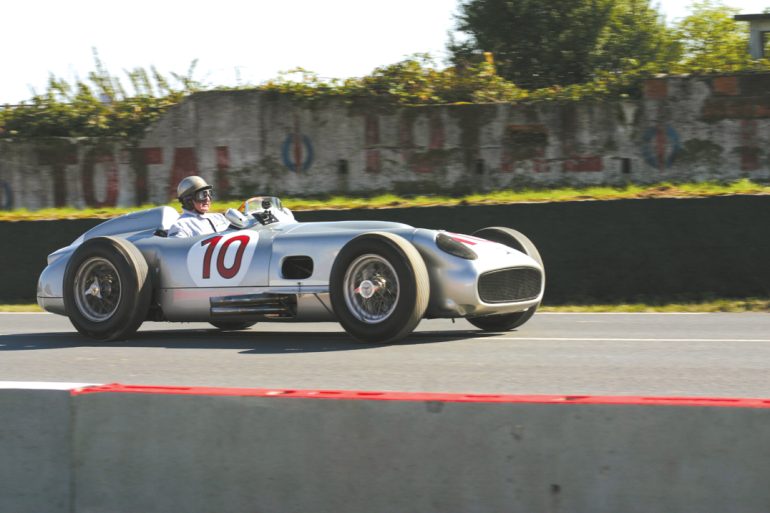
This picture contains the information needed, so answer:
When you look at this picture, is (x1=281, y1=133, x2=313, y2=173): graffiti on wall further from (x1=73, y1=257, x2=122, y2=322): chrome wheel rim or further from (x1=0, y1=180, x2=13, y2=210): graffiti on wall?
(x1=73, y1=257, x2=122, y2=322): chrome wheel rim

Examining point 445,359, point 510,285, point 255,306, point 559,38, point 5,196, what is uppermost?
point 559,38

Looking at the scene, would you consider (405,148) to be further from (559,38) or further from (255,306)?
(559,38)

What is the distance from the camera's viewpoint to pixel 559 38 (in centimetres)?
3453

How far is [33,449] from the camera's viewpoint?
3.73 meters

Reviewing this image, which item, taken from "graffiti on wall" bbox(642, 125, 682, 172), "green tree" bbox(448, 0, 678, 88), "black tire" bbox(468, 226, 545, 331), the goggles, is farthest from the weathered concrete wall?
"green tree" bbox(448, 0, 678, 88)

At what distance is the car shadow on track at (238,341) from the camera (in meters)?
7.79

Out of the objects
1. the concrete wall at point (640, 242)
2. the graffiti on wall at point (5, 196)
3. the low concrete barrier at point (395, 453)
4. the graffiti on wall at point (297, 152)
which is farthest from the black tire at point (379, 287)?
the graffiti on wall at point (5, 196)

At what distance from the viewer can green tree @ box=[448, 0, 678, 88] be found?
3466cm

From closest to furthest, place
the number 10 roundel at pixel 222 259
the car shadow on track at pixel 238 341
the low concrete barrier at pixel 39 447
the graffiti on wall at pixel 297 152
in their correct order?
the low concrete barrier at pixel 39 447 → the car shadow on track at pixel 238 341 → the number 10 roundel at pixel 222 259 → the graffiti on wall at pixel 297 152

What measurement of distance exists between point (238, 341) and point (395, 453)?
206 inches

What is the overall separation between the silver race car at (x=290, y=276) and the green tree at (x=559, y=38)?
26258 mm

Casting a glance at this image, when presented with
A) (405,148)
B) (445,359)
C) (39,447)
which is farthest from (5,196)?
(39,447)

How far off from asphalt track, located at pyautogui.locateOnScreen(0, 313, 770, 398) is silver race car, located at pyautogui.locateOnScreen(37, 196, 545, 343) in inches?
9.9

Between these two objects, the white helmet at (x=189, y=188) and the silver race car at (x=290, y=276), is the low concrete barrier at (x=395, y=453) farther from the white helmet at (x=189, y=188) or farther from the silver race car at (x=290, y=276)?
the white helmet at (x=189, y=188)
